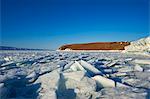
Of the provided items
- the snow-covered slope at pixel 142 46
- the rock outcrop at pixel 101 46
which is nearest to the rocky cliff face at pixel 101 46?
the rock outcrop at pixel 101 46

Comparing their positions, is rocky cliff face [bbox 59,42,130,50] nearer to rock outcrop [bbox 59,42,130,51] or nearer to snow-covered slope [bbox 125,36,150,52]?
rock outcrop [bbox 59,42,130,51]

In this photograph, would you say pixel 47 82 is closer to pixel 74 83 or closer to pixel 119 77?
pixel 74 83

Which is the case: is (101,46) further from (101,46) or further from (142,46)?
(142,46)

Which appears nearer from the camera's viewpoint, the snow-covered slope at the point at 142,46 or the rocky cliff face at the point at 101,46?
the snow-covered slope at the point at 142,46

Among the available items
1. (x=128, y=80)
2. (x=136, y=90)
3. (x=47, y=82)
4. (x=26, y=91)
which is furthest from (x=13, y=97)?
(x=128, y=80)

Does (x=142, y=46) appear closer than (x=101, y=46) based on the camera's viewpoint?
Yes

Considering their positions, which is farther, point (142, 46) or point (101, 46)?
point (101, 46)

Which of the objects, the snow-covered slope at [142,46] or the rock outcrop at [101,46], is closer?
the snow-covered slope at [142,46]

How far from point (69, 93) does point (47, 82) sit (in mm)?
312

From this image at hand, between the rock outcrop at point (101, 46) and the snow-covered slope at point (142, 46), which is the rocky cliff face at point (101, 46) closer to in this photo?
the rock outcrop at point (101, 46)

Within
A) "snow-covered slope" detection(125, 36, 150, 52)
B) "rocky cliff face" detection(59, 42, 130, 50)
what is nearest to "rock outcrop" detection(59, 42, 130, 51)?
"rocky cliff face" detection(59, 42, 130, 50)

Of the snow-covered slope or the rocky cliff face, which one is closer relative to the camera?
the snow-covered slope

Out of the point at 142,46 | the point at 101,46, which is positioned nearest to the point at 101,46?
the point at 101,46

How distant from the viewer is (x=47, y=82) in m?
2.72
